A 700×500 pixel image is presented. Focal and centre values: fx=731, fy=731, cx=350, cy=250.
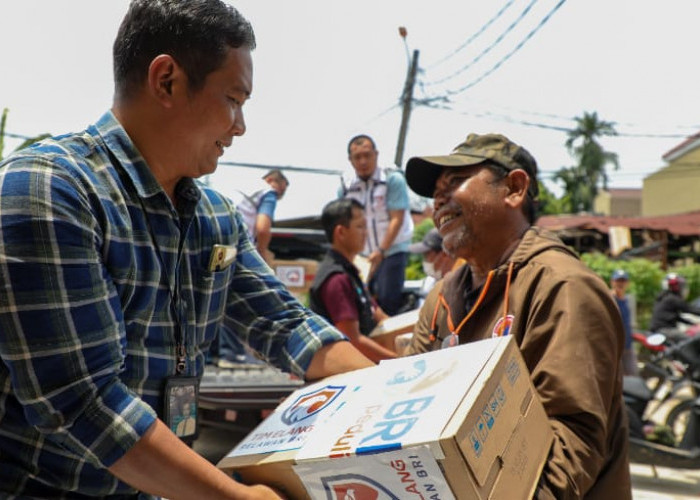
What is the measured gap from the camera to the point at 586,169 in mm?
57719

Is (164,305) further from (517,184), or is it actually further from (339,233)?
(339,233)

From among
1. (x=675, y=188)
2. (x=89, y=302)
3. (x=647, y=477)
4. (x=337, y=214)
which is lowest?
(x=675, y=188)

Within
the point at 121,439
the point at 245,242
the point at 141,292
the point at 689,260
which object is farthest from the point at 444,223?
the point at 689,260

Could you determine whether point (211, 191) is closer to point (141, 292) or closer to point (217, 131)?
point (217, 131)

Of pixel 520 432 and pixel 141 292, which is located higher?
pixel 141 292

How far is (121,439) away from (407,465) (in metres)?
0.54

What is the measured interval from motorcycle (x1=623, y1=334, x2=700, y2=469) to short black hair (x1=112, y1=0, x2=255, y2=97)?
5.53 metres

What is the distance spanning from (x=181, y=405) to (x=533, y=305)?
935 mm

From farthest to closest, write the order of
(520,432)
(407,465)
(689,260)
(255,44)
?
1. (689,260)
2. (255,44)
3. (520,432)
4. (407,465)

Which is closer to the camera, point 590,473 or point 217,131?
point 217,131

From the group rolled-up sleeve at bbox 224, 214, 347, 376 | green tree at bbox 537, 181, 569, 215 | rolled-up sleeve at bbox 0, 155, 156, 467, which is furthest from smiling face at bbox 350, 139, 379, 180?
green tree at bbox 537, 181, 569, 215

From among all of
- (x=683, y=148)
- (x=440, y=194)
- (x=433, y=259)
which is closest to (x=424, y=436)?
(x=440, y=194)

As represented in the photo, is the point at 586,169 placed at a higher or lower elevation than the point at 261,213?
lower

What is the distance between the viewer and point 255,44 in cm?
170
